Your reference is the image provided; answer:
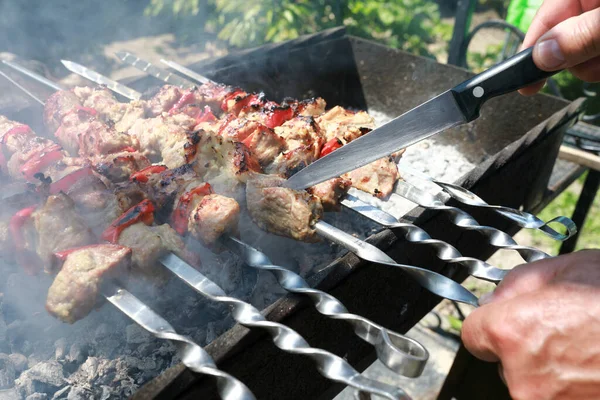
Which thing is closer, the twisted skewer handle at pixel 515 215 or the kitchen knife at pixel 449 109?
the kitchen knife at pixel 449 109

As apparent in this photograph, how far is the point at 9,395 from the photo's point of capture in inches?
73.8

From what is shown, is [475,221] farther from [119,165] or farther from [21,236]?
[21,236]

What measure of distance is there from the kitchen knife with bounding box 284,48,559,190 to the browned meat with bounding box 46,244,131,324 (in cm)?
99

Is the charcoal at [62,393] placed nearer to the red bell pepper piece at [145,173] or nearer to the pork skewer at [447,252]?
the red bell pepper piece at [145,173]

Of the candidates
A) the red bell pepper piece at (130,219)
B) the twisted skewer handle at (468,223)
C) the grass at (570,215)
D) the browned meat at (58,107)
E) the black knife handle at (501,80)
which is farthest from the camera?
the grass at (570,215)

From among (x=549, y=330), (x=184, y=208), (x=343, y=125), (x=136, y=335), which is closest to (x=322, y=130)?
(x=343, y=125)

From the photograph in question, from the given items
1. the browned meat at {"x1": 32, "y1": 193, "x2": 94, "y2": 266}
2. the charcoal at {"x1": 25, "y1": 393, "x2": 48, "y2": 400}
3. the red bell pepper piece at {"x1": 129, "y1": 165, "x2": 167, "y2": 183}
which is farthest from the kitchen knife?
the charcoal at {"x1": 25, "y1": 393, "x2": 48, "y2": 400}

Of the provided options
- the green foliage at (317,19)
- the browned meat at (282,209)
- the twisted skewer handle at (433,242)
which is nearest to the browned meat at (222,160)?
the browned meat at (282,209)

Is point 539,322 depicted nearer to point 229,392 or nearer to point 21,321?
point 229,392

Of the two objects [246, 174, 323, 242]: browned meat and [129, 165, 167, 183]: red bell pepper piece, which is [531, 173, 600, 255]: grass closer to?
[246, 174, 323, 242]: browned meat

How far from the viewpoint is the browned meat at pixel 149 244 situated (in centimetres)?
181

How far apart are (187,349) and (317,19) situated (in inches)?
275

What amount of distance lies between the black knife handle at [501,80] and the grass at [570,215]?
154 inches

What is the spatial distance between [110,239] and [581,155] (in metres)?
3.26
